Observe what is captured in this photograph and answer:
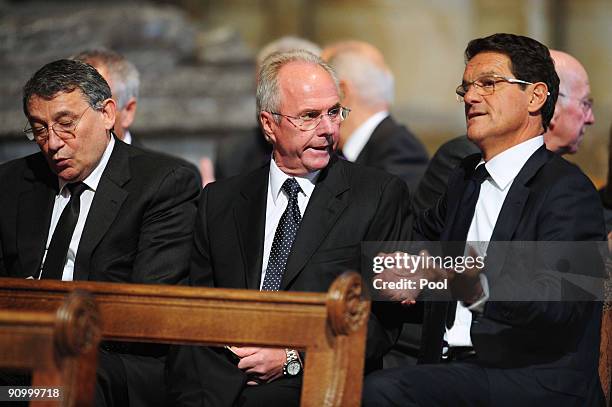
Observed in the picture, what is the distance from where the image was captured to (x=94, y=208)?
435 cm

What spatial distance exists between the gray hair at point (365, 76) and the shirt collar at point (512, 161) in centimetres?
272

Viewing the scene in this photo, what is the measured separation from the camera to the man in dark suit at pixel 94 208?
4.29 meters

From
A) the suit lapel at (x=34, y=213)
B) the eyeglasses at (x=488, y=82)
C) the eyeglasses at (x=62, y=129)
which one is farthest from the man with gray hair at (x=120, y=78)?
the eyeglasses at (x=488, y=82)

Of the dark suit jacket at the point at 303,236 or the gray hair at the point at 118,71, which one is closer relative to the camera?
the dark suit jacket at the point at 303,236

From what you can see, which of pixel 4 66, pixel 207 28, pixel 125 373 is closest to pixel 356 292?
pixel 125 373

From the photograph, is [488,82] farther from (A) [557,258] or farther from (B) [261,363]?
A: (B) [261,363]

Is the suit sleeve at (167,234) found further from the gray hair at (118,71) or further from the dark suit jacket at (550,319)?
the dark suit jacket at (550,319)

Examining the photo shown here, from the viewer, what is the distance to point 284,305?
10.8 ft

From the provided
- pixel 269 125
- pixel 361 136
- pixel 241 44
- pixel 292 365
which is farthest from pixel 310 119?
pixel 241 44

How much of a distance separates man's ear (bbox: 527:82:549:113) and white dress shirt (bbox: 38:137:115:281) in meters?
1.67

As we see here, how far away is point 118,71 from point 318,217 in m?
1.86

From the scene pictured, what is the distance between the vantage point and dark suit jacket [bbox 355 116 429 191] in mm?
6059

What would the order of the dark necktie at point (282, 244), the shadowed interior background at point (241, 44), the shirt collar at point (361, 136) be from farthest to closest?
the shadowed interior background at point (241, 44) < the shirt collar at point (361, 136) < the dark necktie at point (282, 244)

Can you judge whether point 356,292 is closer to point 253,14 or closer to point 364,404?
point 364,404
